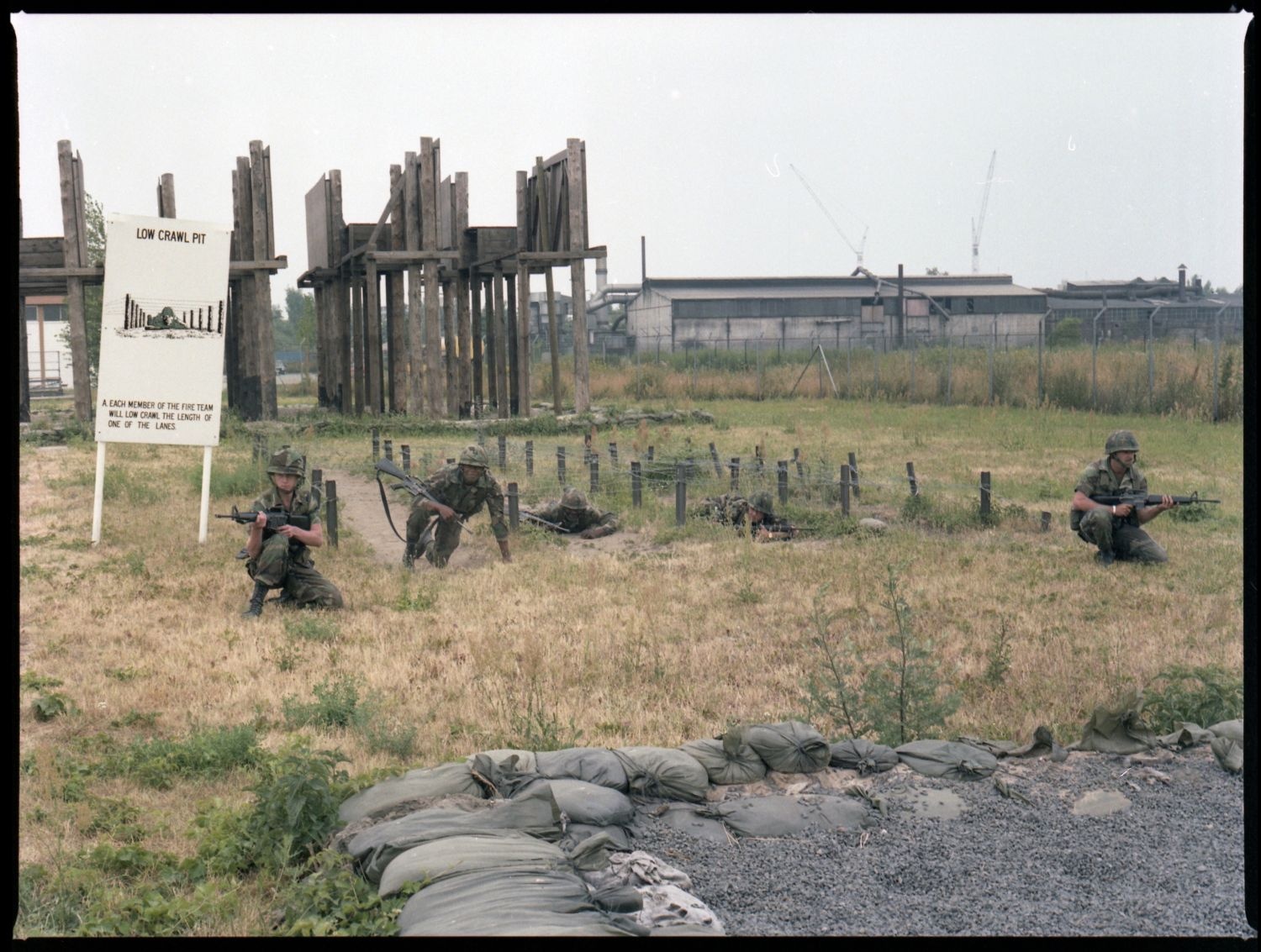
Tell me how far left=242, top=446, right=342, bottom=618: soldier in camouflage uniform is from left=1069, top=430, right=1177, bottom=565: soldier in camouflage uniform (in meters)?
6.64

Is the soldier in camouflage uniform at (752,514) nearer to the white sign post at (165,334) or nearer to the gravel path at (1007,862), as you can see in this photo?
the white sign post at (165,334)

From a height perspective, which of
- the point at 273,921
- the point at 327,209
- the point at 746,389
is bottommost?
the point at 273,921

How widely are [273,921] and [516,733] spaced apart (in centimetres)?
237

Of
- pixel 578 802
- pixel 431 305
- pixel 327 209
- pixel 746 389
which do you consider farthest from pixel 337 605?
pixel 746 389

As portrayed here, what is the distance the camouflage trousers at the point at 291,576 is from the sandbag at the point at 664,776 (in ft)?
15.5

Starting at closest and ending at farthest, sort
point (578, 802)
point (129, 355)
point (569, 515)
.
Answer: point (578, 802)
point (129, 355)
point (569, 515)

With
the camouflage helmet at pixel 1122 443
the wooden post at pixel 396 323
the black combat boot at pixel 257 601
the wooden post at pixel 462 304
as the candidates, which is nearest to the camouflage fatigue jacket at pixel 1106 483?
the camouflage helmet at pixel 1122 443

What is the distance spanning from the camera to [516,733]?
7055mm

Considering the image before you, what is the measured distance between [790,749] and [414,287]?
17.6 m

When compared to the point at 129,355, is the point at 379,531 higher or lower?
lower

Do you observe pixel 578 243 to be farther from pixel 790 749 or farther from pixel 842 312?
pixel 842 312

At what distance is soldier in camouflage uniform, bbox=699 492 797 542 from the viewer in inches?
517

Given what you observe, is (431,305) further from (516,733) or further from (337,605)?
(516,733)

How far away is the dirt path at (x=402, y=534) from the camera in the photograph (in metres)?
12.6
